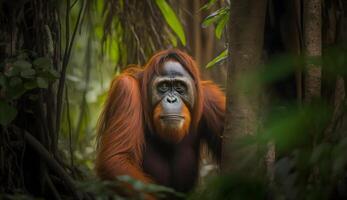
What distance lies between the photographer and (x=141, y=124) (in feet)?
11.8

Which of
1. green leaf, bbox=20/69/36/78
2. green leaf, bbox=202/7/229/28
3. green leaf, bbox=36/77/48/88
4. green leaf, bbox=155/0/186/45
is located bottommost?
green leaf, bbox=36/77/48/88

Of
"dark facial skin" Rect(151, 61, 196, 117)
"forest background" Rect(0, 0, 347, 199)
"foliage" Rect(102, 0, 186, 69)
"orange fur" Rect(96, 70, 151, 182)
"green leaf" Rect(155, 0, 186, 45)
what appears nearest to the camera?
"forest background" Rect(0, 0, 347, 199)

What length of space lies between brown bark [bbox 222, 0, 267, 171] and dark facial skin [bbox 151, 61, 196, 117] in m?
1.43

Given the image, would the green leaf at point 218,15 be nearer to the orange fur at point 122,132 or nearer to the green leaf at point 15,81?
the orange fur at point 122,132

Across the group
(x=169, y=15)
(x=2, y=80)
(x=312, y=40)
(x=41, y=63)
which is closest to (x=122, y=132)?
(x=169, y=15)

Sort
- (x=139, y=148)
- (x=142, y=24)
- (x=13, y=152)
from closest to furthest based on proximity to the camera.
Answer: (x=13, y=152)
(x=139, y=148)
(x=142, y=24)

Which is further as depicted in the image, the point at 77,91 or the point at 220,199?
the point at 77,91

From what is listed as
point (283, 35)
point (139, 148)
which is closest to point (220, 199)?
point (283, 35)

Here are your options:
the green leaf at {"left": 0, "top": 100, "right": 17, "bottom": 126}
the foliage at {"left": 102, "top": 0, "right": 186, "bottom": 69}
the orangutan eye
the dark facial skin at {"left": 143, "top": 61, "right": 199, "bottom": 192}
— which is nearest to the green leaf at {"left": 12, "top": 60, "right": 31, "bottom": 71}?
the green leaf at {"left": 0, "top": 100, "right": 17, "bottom": 126}

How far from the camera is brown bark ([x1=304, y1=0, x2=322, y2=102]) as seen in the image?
2205mm

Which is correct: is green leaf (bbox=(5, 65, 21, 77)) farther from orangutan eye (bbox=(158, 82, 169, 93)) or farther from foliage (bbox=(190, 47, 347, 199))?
orangutan eye (bbox=(158, 82, 169, 93))

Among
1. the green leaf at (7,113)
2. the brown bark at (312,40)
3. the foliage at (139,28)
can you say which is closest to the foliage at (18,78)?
the green leaf at (7,113)

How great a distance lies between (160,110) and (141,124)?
Answer: 148mm

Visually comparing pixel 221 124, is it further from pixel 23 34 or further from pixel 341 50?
pixel 341 50
